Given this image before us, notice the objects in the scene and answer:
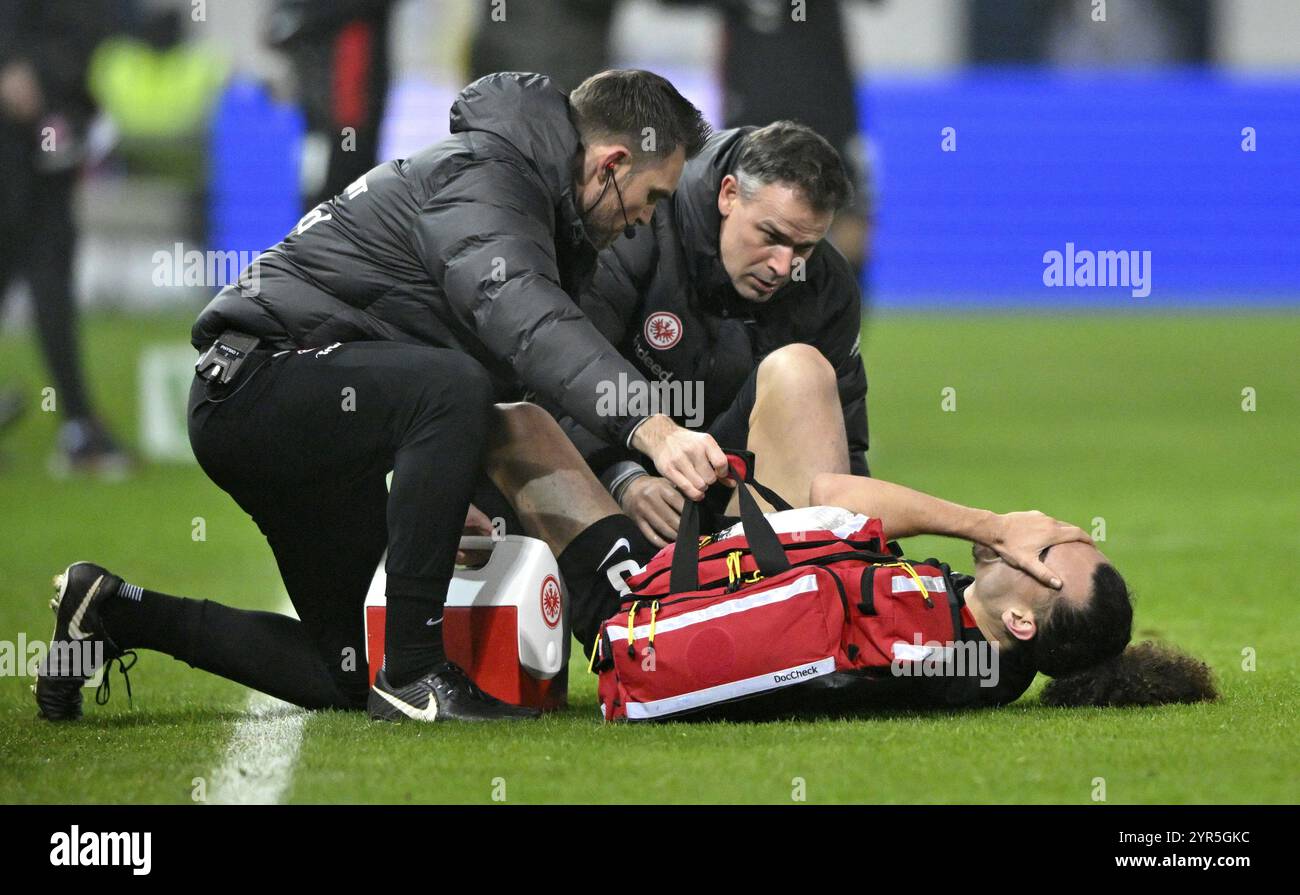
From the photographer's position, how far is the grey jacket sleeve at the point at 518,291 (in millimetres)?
3758

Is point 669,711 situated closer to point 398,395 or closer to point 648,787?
point 648,787

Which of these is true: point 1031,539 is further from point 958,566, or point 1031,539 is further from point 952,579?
point 958,566

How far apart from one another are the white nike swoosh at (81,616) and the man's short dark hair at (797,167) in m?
1.75

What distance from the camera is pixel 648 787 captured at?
131 inches

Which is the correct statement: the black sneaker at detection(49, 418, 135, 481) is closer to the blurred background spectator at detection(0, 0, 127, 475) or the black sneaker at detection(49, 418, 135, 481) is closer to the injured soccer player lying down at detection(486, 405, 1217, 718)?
the blurred background spectator at detection(0, 0, 127, 475)

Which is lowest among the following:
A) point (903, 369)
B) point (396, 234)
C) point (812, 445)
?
point (903, 369)

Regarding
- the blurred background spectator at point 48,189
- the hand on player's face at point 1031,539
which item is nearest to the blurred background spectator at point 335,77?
the blurred background spectator at point 48,189

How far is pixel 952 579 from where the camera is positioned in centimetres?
406

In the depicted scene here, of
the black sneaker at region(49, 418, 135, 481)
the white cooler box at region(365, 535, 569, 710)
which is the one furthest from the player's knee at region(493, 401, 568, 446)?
the black sneaker at region(49, 418, 135, 481)

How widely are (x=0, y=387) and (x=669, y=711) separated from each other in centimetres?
910

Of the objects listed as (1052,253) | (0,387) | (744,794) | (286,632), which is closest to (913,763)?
(744,794)

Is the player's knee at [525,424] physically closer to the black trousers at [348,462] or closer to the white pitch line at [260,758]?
the black trousers at [348,462]

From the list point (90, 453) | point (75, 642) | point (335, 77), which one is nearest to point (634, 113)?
point (75, 642)

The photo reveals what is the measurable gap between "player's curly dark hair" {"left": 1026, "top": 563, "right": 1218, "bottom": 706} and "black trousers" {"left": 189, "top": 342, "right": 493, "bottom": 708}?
1.22m
